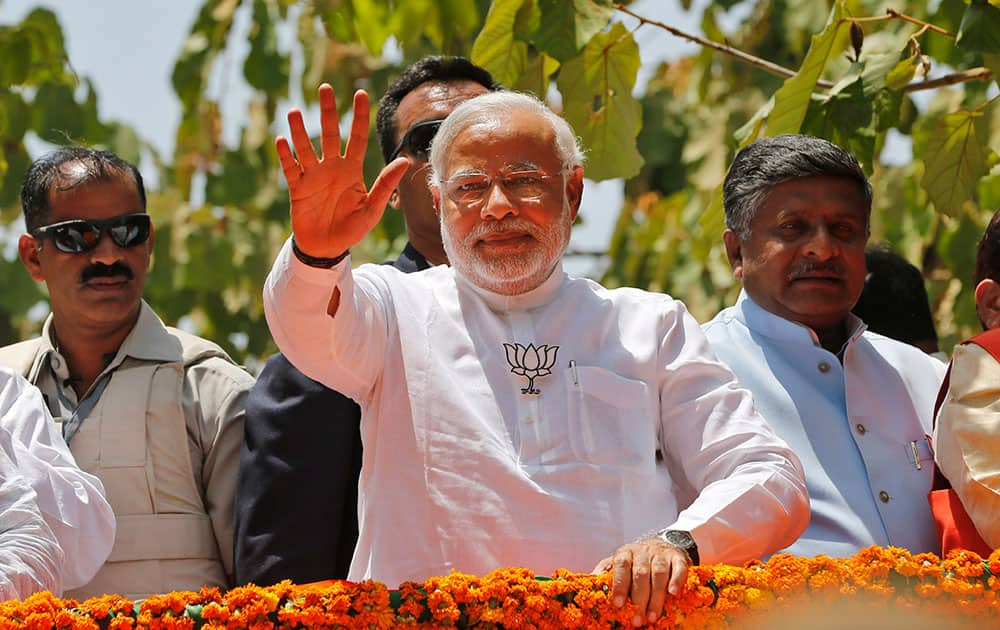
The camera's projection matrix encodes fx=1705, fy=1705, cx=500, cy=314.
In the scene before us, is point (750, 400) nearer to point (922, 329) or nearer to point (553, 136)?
point (553, 136)

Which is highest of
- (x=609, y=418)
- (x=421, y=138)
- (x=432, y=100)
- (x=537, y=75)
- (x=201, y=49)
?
(x=201, y=49)

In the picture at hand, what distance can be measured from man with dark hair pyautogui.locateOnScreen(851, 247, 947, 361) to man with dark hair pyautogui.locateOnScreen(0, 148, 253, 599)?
76.5 inches

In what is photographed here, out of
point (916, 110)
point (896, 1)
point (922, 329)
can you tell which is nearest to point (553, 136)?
point (922, 329)

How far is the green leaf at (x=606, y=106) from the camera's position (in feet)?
16.4

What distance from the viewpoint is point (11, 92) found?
7848mm

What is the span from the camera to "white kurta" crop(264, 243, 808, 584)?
3.28 m

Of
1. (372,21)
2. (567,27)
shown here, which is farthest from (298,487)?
(372,21)

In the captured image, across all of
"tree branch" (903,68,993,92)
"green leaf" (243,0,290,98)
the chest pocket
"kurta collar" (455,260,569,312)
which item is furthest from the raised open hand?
"green leaf" (243,0,290,98)

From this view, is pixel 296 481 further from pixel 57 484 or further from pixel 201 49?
pixel 201 49

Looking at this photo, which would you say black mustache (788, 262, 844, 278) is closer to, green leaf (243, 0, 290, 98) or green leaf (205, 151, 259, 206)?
green leaf (243, 0, 290, 98)

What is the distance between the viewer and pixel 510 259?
355 cm

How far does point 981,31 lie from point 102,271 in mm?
2397

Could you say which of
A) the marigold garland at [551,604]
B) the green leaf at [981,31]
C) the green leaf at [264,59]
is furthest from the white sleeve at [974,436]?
the green leaf at [264,59]

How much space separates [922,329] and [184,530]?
2335 millimetres
